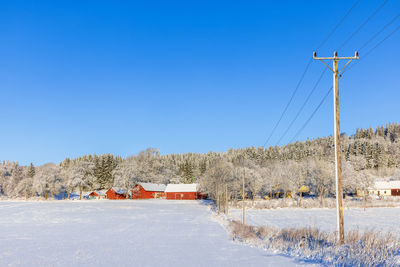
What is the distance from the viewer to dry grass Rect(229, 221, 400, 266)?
11258 mm

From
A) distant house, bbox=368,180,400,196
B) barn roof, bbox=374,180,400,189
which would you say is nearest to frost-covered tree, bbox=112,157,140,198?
barn roof, bbox=374,180,400,189

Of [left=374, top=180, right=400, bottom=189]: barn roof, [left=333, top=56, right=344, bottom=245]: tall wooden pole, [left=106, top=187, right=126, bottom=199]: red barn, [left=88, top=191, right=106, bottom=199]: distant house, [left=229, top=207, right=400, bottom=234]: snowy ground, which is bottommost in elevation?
[left=88, top=191, right=106, bottom=199]: distant house

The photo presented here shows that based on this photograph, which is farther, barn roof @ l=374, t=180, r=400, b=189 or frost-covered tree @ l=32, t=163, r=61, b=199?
barn roof @ l=374, t=180, r=400, b=189

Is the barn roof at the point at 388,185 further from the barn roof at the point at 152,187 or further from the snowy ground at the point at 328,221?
the barn roof at the point at 152,187

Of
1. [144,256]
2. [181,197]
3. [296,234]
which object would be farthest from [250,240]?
[181,197]

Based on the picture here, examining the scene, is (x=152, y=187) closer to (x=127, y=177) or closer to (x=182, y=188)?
(x=182, y=188)

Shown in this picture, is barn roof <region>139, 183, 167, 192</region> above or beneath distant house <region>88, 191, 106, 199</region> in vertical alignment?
above

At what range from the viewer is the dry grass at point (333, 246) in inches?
443

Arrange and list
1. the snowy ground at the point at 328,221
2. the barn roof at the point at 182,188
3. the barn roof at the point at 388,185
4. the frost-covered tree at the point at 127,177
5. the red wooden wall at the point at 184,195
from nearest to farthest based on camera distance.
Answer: the snowy ground at the point at 328,221
the frost-covered tree at the point at 127,177
the red wooden wall at the point at 184,195
the barn roof at the point at 182,188
the barn roof at the point at 388,185

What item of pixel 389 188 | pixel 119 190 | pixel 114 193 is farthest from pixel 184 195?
pixel 389 188

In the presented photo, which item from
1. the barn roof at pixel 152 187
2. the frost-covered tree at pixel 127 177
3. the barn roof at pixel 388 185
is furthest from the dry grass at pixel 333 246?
the barn roof at pixel 388 185

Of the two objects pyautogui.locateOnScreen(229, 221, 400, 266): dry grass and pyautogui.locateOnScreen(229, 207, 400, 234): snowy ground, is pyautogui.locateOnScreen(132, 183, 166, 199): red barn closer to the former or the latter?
pyautogui.locateOnScreen(229, 207, 400, 234): snowy ground

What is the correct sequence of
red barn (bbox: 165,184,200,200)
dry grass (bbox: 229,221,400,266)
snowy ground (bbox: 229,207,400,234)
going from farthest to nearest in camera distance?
1. red barn (bbox: 165,184,200,200)
2. snowy ground (bbox: 229,207,400,234)
3. dry grass (bbox: 229,221,400,266)

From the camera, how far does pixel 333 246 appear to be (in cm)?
1392
